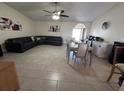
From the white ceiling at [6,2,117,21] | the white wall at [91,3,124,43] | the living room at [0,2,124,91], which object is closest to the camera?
the living room at [0,2,124,91]

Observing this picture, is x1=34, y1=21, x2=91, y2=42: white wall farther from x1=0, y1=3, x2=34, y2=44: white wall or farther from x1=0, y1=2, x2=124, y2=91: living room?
x1=0, y1=3, x2=34, y2=44: white wall

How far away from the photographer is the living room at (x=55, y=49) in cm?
251

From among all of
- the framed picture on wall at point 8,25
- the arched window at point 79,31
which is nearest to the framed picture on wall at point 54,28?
the arched window at point 79,31

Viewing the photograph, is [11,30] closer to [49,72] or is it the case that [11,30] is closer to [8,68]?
[49,72]

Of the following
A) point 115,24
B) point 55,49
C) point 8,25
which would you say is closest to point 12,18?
point 8,25

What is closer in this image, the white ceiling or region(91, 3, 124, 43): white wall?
region(91, 3, 124, 43): white wall

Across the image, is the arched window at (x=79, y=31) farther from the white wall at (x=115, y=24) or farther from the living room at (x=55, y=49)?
the white wall at (x=115, y=24)

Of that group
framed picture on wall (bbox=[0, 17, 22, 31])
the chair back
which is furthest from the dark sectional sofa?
the chair back

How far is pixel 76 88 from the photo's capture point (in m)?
2.32

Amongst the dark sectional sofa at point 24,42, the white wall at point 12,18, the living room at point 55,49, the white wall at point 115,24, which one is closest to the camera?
the living room at point 55,49

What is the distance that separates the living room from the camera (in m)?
2.51

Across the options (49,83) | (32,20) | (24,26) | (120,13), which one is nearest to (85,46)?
(49,83)

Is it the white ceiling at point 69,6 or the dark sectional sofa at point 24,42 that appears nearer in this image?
the white ceiling at point 69,6

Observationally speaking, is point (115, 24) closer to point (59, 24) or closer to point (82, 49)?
point (82, 49)
